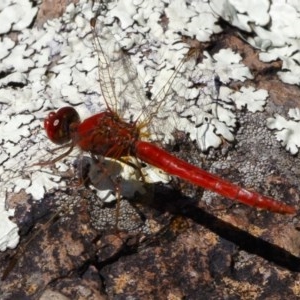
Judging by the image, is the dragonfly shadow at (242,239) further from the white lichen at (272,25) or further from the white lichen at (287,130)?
the white lichen at (272,25)

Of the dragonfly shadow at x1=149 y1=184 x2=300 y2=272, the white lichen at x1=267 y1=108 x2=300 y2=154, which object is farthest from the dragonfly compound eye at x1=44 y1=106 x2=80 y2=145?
the white lichen at x1=267 y1=108 x2=300 y2=154

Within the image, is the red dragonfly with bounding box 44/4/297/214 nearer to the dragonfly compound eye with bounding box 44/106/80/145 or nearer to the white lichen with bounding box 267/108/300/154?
the dragonfly compound eye with bounding box 44/106/80/145

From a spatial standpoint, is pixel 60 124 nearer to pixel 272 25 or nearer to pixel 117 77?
pixel 117 77

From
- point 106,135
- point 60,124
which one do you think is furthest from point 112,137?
point 60,124

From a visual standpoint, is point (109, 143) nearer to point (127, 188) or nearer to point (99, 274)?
point (127, 188)

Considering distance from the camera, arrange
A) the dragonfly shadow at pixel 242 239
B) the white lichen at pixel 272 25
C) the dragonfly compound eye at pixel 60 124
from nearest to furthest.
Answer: the dragonfly shadow at pixel 242 239, the dragonfly compound eye at pixel 60 124, the white lichen at pixel 272 25

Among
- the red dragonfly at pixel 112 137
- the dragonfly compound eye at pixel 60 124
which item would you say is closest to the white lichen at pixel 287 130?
the red dragonfly at pixel 112 137
